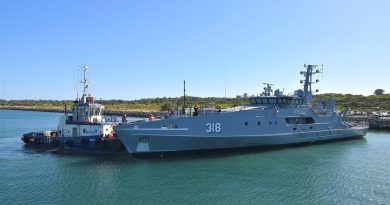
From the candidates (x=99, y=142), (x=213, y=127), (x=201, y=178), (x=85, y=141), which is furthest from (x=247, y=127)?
(x=85, y=141)

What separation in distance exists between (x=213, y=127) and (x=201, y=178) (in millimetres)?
6454

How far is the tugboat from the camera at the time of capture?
1130 inches

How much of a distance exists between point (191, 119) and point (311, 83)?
1709cm

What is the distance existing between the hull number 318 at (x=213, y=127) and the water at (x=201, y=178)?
2.03 metres

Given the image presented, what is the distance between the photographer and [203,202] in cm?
1686

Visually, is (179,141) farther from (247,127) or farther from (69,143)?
(69,143)

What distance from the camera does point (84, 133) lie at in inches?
1206

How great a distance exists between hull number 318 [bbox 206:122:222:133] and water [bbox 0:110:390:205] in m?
2.03

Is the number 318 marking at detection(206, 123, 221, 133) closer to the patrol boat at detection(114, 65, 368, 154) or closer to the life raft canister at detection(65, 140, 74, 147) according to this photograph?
the patrol boat at detection(114, 65, 368, 154)

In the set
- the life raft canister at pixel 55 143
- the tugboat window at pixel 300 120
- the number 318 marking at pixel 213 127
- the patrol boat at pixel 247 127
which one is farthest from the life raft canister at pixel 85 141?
the tugboat window at pixel 300 120

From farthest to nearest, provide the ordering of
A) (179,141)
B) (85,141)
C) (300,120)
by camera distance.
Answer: (300,120)
(85,141)
(179,141)

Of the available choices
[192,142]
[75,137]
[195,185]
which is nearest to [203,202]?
[195,185]

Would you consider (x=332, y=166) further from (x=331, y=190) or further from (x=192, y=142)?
(x=192, y=142)

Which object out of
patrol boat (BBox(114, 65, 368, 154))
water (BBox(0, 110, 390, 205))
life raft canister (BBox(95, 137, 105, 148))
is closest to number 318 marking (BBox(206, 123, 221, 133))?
patrol boat (BBox(114, 65, 368, 154))
